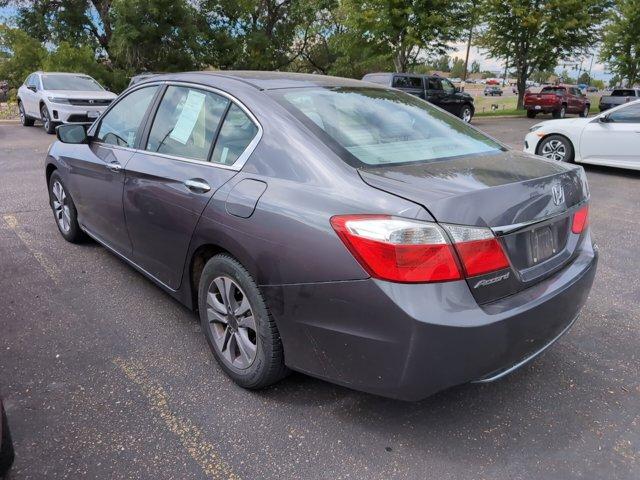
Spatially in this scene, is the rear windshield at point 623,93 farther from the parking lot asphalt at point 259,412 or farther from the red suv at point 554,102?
the parking lot asphalt at point 259,412

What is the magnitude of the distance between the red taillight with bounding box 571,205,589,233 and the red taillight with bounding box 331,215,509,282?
0.82 metres

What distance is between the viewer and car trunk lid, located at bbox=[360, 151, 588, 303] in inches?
80.8

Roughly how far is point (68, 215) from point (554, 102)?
25.7m

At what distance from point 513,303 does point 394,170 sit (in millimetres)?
772

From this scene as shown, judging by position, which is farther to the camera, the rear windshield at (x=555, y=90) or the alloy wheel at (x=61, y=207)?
the rear windshield at (x=555, y=90)

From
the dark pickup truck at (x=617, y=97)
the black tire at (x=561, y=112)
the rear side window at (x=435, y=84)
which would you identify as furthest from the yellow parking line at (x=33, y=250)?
the dark pickup truck at (x=617, y=97)

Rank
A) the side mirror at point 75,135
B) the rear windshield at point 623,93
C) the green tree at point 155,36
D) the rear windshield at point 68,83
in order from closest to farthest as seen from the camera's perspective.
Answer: the side mirror at point 75,135
the rear windshield at point 68,83
the green tree at point 155,36
the rear windshield at point 623,93

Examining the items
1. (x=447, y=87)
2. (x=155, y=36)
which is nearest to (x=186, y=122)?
(x=447, y=87)

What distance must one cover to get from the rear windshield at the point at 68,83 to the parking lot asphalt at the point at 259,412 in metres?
12.3

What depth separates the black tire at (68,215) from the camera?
4.60 meters

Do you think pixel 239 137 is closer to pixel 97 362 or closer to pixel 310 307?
pixel 310 307

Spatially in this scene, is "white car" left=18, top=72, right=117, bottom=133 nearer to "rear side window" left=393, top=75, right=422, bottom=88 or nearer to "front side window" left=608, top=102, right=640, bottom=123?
"rear side window" left=393, top=75, right=422, bottom=88

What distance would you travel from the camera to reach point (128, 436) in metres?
2.37

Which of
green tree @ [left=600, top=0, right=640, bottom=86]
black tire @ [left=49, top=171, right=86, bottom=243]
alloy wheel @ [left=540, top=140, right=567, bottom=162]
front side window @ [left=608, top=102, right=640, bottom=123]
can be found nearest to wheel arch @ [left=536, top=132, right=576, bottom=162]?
alloy wheel @ [left=540, top=140, right=567, bottom=162]
